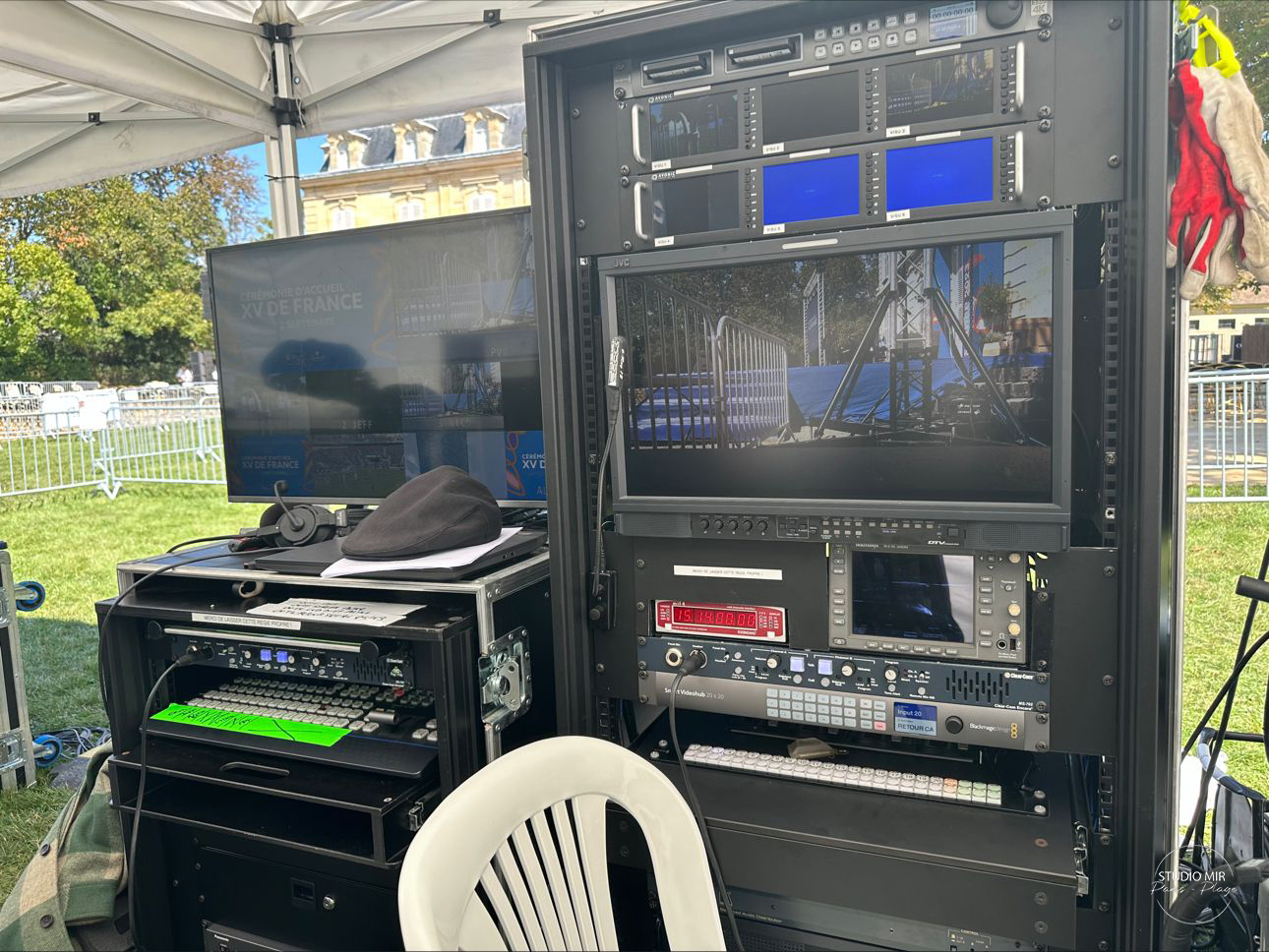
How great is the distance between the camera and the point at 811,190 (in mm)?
1125

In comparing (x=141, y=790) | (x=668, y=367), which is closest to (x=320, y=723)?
(x=141, y=790)

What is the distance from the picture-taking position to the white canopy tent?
2215 mm

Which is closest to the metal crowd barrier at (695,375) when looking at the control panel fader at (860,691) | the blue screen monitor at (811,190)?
the blue screen monitor at (811,190)

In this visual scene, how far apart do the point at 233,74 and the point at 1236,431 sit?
10.9ft

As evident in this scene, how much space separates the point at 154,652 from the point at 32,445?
229cm

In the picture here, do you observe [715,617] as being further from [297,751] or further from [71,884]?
[71,884]

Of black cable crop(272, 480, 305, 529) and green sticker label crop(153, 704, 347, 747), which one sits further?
black cable crop(272, 480, 305, 529)

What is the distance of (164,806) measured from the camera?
1.45 meters

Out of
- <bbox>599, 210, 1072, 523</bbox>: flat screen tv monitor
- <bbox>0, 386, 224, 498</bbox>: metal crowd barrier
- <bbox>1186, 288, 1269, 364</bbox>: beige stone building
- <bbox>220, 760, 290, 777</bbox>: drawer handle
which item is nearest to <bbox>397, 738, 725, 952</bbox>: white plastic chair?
<bbox>599, 210, 1072, 523</bbox>: flat screen tv monitor

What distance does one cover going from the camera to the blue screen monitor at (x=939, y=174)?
105 cm

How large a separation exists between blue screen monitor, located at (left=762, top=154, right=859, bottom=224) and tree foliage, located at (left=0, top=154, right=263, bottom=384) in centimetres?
214

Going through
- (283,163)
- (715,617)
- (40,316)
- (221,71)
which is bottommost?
(715,617)

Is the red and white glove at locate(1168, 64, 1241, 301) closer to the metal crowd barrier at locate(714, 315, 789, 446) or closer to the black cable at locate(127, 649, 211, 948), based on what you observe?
the metal crowd barrier at locate(714, 315, 789, 446)

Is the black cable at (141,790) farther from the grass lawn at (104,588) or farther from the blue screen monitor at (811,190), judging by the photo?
the blue screen monitor at (811,190)
